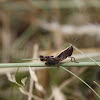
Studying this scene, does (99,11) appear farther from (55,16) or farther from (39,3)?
(39,3)

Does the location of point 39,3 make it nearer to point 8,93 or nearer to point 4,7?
point 4,7

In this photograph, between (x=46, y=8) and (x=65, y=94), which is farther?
(x=46, y=8)

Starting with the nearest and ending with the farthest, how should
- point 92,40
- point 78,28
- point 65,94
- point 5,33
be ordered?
point 65,94 < point 92,40 < point 78,28 < point 5,33

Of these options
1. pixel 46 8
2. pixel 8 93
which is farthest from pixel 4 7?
A: pixel 8 93

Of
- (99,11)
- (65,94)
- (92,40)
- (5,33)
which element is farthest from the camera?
(5,33)

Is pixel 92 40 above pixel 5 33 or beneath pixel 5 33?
beneath

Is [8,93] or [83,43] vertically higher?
[83,43]

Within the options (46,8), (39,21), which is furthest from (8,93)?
(46,8)

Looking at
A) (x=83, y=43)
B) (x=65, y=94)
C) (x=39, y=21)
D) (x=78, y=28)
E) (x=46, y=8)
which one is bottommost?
(x=65, y=94)

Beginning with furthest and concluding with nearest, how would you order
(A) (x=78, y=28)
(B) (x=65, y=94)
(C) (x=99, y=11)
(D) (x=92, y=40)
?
(C) (x=99, y=11)
(A) (x=78, y=28)
(D) (x=92, y=40)
(B) (x=65, y=94)
